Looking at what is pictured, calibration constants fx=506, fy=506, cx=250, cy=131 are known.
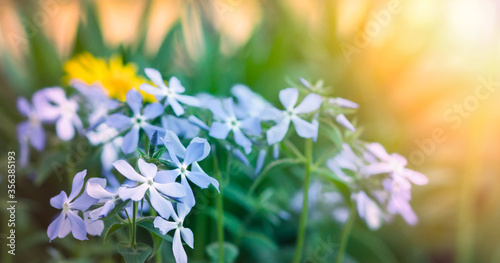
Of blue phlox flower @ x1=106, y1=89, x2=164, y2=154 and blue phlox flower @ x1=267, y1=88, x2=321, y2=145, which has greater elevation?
blue phlox flower @ x1=267, y1=88, x2=321, y2=145

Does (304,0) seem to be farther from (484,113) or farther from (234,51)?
(484,113)

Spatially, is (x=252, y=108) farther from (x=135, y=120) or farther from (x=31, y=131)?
(x=31, y=131)

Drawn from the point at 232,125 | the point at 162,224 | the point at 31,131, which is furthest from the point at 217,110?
the point at 31,131

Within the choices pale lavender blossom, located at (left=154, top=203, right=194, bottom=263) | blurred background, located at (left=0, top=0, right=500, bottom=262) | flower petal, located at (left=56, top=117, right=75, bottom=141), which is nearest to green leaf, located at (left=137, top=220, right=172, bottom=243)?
pale lavender blossom, located at (left=154, top=203, right=194, bottom=263)

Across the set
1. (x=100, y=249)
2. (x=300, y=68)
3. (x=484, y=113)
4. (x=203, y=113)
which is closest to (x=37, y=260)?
(x=100, y=249)

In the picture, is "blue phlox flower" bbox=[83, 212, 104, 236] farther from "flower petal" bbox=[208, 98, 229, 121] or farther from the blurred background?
the blurred background
